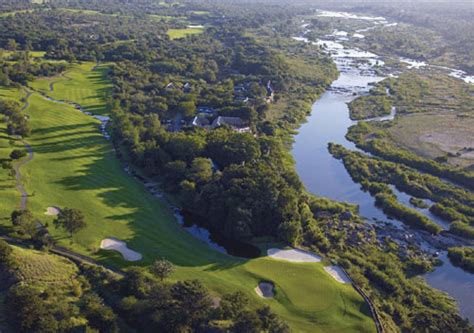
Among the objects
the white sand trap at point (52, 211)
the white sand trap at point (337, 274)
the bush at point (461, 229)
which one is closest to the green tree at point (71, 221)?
the white sand trap at point (52, 211)

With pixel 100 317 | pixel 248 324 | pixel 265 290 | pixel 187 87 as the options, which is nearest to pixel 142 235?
pixel 100 317

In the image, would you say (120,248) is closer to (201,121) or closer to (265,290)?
(265,290)

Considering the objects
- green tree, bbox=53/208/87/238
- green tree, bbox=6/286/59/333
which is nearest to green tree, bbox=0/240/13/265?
green tree, bbox=6/286/59/333

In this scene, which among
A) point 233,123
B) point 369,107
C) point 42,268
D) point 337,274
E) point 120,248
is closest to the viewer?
point 42,268

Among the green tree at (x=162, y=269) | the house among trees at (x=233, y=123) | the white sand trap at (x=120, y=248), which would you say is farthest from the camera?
the house among trees at (x=233, y=123)

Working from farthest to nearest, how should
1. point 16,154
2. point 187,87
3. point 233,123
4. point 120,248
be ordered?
point 187,87 < point 233,123 < point 16,154 < point 120,248

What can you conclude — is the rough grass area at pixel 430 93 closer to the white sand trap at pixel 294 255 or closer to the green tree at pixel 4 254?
the white sand trap at pixel 294 255
